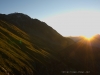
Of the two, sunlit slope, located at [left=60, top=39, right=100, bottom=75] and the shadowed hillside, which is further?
sunlit slope, located at [left=60, top=39, right=100, bottom=75]

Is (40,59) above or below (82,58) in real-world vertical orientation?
above

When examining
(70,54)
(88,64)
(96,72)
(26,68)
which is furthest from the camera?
(70,54)

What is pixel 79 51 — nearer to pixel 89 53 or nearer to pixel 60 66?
pixel 89 53

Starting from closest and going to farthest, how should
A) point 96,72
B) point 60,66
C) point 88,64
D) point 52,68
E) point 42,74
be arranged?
1. point 42,74
2. point 52,68
3. point 60,66
4. point 96,72
5. point 88,64

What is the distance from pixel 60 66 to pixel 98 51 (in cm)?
7538

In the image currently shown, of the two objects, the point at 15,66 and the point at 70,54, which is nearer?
the point at 15,66

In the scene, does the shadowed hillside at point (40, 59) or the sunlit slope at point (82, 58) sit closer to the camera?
the shadowed hillside at point (40, 59)

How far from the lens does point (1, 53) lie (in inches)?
2985

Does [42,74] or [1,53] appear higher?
[1,53]

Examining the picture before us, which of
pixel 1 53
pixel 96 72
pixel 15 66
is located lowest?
pixel 96 72

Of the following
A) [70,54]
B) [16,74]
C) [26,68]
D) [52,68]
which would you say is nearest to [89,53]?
[70,54]

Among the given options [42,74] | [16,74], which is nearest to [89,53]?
[42,74]

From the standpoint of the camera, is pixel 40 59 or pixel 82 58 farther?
pixel 82 58

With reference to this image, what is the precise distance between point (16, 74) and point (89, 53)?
111218mm
